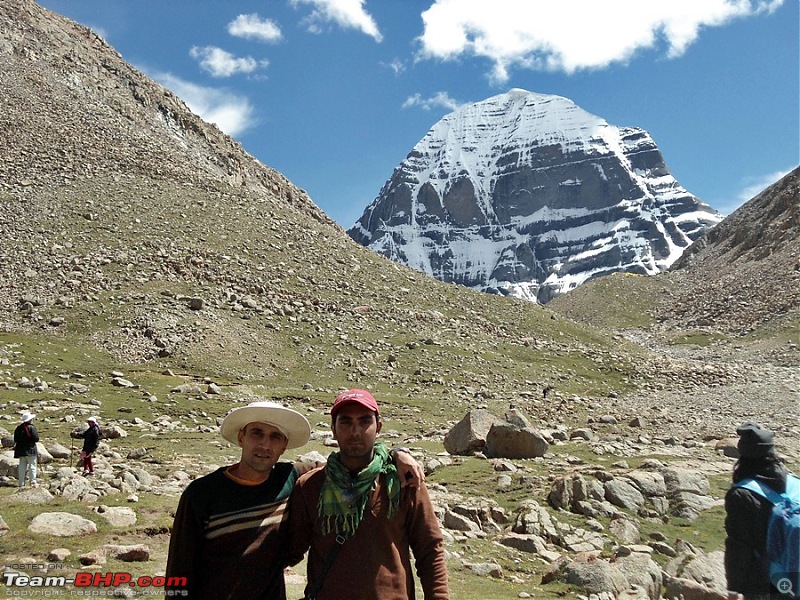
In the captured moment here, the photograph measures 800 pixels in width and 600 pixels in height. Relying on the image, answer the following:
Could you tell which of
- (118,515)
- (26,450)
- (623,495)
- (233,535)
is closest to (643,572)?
(623,495)

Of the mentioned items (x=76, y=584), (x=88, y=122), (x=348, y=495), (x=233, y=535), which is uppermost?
(x=88, y=122)

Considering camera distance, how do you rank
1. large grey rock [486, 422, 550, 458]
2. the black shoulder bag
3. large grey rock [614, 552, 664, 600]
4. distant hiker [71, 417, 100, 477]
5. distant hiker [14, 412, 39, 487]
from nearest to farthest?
1. the black shoulder bag
2. large grey rock [614, 552, 664, 600]
3. distant hiker [14, 412, 39, 487]
4. distant hiker [71, 417, 100, 477]
5. large grey rock [486, 422, 550, 458]

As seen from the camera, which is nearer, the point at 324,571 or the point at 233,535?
the point at 324,571

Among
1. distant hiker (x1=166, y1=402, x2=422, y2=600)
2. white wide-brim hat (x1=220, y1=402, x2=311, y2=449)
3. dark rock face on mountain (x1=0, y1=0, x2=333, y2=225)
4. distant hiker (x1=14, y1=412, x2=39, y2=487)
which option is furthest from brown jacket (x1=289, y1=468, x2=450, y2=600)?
dark rock face on mountain (x1=0, y1=0, x2=333, y2=225)

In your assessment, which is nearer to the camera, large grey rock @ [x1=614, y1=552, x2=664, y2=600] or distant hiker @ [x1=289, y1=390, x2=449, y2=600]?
distant hiker @ [x1=289, y1=390, x2=449, y2=600]

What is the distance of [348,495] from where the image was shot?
468 centimetres

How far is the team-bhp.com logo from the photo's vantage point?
801cm

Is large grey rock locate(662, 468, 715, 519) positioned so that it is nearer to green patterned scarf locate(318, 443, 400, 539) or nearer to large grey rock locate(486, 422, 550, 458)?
large grey rock locate(486, 422, 550, 458)

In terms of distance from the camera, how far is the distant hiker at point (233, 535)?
4.77 m

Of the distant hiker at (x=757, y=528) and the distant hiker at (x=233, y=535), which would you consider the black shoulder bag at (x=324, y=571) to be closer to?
the distant hiker at (x=233, y=535)

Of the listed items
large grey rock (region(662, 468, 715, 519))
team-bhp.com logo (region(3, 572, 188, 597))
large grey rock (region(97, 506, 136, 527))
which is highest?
large grey rock (region(97, 506, 136, 527))

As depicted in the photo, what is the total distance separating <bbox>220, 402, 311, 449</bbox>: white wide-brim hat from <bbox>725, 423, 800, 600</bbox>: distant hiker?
3.94 meters

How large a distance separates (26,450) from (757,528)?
14.7 metres

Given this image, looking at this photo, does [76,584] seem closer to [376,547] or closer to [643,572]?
[376,547]
